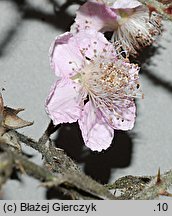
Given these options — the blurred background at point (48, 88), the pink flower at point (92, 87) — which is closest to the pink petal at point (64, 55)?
the pink flower at point (92, 87)

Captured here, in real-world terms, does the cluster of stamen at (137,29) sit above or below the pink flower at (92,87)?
above

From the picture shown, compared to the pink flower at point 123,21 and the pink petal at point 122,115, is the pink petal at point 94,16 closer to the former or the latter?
the pink flower at point 123,21

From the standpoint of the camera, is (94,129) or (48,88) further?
(48,88)

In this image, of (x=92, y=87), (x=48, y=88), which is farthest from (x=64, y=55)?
(x=48, y=88)

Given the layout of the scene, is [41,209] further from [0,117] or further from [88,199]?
[0,117]

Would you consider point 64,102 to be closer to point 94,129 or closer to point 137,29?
point 94,129

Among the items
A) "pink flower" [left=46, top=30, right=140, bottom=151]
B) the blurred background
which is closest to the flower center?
"pink flower" [left=46, top=30, right=140, bottom=151]

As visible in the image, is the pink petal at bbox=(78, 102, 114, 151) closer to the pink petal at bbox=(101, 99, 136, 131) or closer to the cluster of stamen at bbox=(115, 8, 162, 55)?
the pink petal at bbox=(101, 99, 136, 131)

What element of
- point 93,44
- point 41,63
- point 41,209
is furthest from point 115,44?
point 41,209
